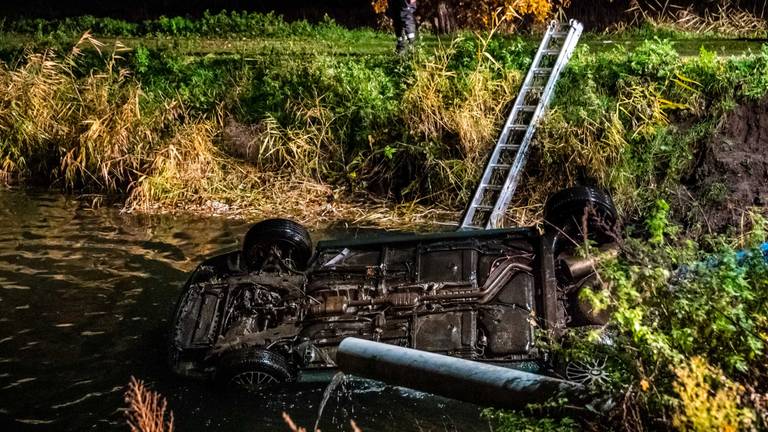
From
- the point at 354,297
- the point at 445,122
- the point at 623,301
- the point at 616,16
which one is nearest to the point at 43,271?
the point at 354,297

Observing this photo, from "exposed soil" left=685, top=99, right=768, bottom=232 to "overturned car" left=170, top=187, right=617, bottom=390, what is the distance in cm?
388

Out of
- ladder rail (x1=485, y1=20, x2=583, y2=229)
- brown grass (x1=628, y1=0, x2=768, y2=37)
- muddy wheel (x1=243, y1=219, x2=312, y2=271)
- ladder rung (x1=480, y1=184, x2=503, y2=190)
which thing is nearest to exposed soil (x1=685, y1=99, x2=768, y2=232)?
ladder rail (x1=485, y1=20, x2=583, y2=229)

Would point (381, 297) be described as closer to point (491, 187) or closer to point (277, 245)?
point (277, 245)

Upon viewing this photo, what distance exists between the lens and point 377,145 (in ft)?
41.0

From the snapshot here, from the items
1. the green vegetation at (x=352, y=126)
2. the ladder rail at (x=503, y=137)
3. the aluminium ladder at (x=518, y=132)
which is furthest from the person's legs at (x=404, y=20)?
the ladder rail at (x=503, y=137)

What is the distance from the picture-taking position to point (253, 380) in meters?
6.35

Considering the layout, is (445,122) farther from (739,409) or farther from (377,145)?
(739,409)

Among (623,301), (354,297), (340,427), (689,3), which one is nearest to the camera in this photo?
(623,301)

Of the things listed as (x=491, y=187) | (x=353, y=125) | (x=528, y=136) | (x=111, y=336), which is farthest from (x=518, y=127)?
(x=111, y=336)

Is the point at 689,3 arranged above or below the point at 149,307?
above

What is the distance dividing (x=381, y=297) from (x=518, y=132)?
5.32 m

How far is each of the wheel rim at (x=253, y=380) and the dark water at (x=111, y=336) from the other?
6.6 inches

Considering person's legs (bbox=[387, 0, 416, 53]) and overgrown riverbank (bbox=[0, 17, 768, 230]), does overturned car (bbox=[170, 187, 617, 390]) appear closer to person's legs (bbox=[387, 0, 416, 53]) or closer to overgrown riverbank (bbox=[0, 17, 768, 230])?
overgrown riverbank (bbox=[0, 17, 768, 230])

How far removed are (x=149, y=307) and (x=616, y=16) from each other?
41.9ft
